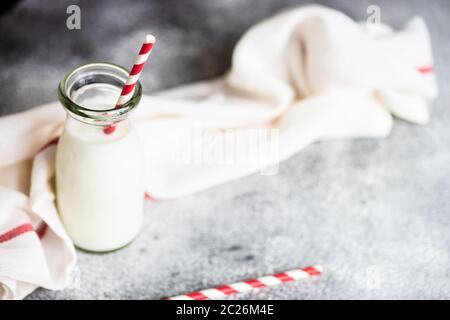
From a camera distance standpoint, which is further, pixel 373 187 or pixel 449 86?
pixel 449 86

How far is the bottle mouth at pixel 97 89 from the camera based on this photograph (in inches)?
23.0

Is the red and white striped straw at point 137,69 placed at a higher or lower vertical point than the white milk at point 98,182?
higher

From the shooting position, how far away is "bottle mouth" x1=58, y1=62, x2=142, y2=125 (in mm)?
583

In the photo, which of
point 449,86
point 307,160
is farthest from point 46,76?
point 449,86

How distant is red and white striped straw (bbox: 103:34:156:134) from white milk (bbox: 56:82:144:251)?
52 mm

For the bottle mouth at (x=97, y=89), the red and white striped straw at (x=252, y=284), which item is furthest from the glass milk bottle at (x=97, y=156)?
the red and white striped straw at (x=252, y=284)

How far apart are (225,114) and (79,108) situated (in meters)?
0.28

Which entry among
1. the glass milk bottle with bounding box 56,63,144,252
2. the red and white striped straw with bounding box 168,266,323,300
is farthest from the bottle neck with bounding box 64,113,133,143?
the red and white striped straw with bounding box 168,266,323,300

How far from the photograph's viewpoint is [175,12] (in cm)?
103

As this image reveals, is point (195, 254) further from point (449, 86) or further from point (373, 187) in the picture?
point (449, 86)

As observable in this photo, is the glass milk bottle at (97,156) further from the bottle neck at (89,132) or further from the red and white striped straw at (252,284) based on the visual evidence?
the red and white striped straw at (252,284)

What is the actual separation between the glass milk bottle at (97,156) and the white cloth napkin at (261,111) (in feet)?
0.13

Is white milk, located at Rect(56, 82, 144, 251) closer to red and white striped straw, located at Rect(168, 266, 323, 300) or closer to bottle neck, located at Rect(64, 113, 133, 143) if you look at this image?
bottle neck, located at Rect(64, 113, 133, 143)

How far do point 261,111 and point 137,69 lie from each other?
11.7 inches
